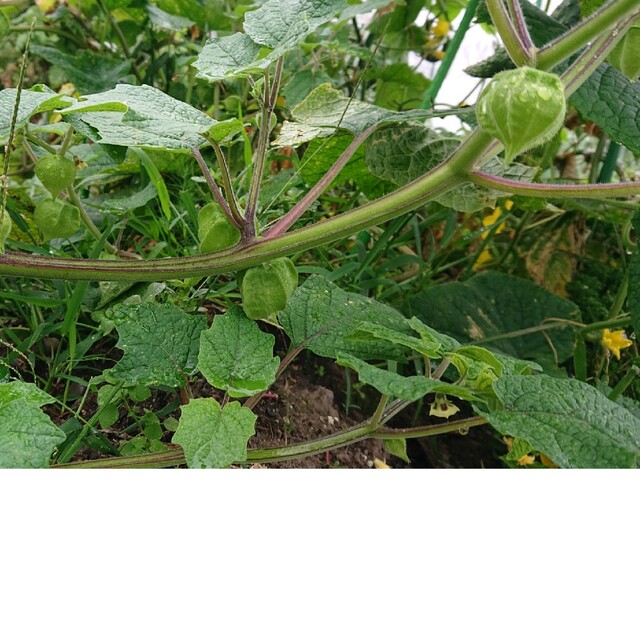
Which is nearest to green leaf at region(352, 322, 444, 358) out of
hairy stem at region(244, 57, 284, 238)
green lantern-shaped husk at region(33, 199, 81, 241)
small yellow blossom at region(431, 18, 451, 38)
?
hairy stem at region(244, 57, 284, 238)

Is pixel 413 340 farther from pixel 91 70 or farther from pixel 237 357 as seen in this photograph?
pixel 91 70

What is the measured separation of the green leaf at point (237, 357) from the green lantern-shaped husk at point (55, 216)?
0.24m

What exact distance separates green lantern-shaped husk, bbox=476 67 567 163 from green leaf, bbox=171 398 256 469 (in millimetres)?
273

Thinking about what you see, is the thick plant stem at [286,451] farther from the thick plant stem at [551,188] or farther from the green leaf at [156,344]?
the thick plant stem at [551,188]

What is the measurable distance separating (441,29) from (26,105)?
1.06 m

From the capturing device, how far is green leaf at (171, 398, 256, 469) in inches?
21.2

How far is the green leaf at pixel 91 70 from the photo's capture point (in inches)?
44.8

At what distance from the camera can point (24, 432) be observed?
1.70ft

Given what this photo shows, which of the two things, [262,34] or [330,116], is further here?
[330,116]

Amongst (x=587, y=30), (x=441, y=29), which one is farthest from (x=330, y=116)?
(x=441, y=29)
